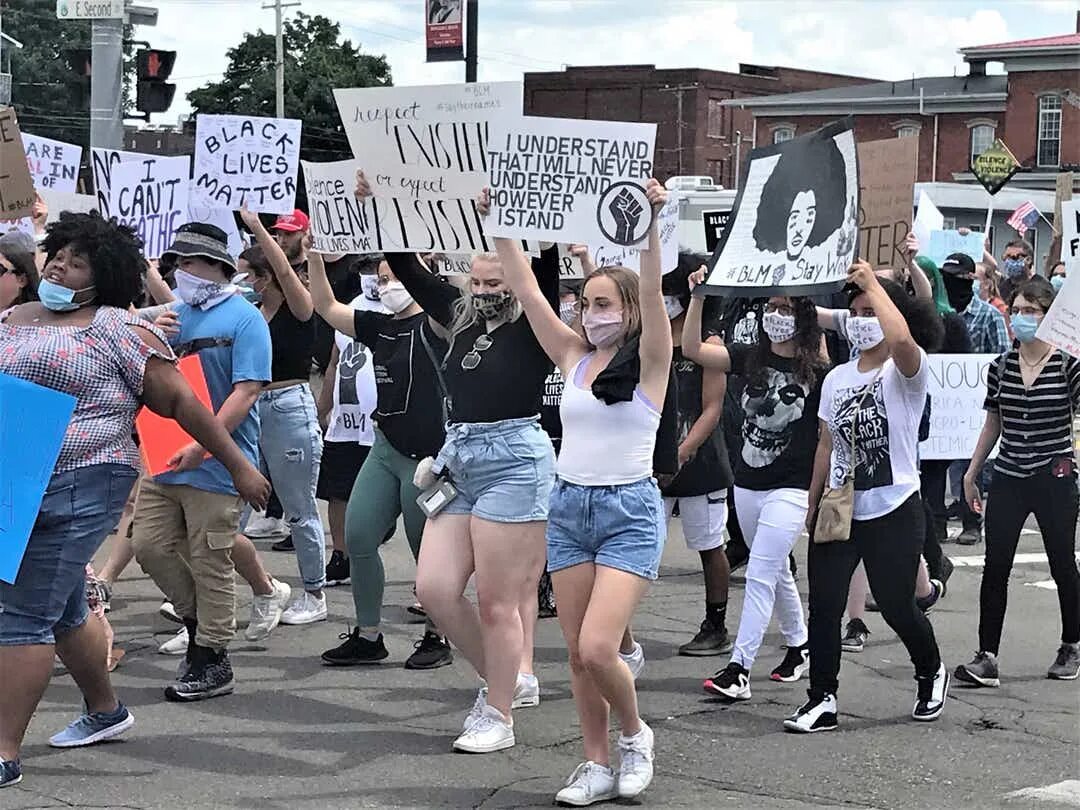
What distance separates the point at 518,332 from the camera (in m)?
6.69

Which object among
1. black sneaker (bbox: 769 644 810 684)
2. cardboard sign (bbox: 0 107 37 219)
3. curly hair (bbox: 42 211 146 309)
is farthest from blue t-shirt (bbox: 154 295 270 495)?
black sneaker (bbox: 769 644 810 684)

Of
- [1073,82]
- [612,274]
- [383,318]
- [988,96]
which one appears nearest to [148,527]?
[383,318]

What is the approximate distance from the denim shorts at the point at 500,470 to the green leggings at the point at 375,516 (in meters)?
1.06

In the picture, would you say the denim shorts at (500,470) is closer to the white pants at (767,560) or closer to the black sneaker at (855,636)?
the white pants at (767,560)

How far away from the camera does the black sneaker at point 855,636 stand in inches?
334

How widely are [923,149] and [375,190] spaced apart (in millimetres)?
60950

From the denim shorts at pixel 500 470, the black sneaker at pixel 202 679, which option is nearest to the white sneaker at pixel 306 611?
the black sneaker at pixel 202 679

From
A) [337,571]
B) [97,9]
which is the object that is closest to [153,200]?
[337,571]

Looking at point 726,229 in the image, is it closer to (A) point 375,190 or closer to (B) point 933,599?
(A) point 375,190

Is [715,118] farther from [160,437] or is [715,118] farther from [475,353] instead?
[475,353]

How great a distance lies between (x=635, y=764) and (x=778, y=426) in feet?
7.24

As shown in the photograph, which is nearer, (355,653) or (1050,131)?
(355,653)

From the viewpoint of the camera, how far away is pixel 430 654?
7.91 meters

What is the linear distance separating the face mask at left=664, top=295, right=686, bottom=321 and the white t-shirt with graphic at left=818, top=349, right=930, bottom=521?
4.28 ft
